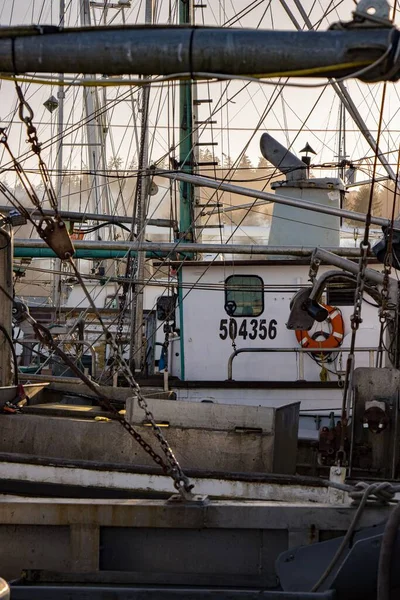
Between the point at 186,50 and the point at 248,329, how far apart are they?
473 inches

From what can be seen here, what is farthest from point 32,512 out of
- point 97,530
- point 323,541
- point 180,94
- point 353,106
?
point 180,94

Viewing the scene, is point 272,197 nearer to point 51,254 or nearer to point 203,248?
point 203,248

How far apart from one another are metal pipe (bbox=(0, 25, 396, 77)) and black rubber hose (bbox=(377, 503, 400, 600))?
8.26 ft

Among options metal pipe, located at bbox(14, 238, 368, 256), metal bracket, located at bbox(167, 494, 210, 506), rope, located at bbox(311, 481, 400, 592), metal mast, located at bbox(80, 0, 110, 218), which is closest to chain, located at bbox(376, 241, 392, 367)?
rope, located at bbox(311, 481, 400, 592)

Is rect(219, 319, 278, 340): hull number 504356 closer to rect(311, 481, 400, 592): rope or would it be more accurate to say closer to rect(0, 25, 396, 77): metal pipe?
rect(311, 481, 400, 592): rope

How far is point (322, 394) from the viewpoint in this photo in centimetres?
1517

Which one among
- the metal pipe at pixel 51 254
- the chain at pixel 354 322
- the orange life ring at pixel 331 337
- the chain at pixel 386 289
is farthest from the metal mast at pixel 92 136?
the chain at pixel 354 322

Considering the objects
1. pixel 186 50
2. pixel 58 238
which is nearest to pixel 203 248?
pixel 58 238

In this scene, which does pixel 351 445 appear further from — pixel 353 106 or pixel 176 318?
pixel 176 318

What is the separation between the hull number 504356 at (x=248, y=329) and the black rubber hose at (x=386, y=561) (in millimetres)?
11087

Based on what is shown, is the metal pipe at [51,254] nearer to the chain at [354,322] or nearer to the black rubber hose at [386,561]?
the chain at [354,322]

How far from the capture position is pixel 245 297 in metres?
16.5

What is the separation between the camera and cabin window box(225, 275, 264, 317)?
1639 cm

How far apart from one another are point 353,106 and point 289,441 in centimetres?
581
